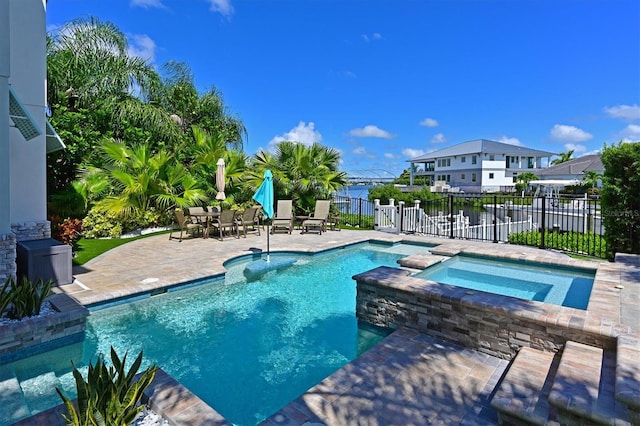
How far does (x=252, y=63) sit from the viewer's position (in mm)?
23688

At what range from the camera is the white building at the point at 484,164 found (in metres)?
47.3

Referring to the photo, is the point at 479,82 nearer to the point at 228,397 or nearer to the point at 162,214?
the point at 162,214

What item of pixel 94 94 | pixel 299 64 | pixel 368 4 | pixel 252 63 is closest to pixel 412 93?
→ pixel 299 64

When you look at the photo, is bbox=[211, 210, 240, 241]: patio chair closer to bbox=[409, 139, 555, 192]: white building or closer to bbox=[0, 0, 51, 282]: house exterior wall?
bbox=[0, 0, 51, 282]: house exterior wall

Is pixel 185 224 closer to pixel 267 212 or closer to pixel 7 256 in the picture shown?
pixel 267 212

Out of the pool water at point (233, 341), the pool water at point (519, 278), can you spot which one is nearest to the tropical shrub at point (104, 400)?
the pool water at point (233, 341)

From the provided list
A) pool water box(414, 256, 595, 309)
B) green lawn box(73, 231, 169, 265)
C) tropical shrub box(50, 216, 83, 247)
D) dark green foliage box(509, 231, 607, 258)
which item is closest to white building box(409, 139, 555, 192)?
dark green foliage box(509, 231, 607, 258)

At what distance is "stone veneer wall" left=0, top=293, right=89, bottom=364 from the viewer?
13.8 ft

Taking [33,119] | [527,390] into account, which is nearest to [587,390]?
[527,390]

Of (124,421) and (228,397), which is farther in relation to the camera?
(228,397)

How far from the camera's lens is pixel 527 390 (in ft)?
10.4

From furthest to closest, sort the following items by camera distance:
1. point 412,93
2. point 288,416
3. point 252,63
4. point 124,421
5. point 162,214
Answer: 1. point 412,93
2. point 252,63
3. point 162,214
4. point 288,416
5. point 124,421

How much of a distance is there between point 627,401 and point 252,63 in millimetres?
25014

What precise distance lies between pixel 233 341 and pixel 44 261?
12.7 ft
